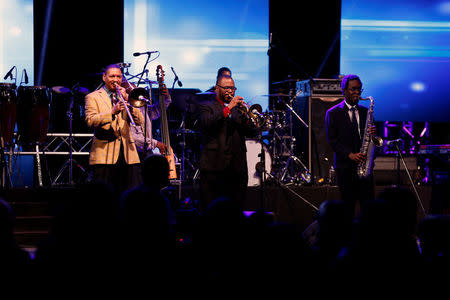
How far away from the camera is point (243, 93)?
10.8 meters

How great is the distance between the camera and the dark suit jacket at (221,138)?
5402 millimetres

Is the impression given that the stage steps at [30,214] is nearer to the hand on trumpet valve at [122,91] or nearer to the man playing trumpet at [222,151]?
the hand on trumpet valve at [122,91]

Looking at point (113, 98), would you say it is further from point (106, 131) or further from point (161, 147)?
point (161, 147)

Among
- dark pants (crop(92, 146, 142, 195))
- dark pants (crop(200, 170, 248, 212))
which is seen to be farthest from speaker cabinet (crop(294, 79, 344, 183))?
dark pants (crop(92, 146, 142, 195))

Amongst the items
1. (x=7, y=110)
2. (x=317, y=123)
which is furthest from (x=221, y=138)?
(x=317, y=123)

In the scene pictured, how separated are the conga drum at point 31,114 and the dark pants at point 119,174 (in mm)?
2633

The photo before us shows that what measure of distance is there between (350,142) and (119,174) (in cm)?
259

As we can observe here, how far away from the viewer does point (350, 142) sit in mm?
5777

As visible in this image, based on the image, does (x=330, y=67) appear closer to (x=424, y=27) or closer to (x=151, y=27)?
(x=424, y=27)

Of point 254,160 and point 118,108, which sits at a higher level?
point 118,108

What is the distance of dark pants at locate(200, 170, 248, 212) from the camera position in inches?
214

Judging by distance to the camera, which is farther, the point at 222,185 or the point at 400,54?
the point at 400,54

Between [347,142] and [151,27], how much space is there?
237 inches

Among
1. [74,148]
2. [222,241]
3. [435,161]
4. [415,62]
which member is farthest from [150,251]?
[415,62]
